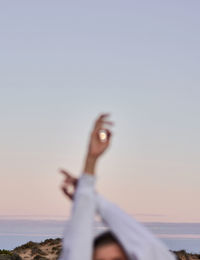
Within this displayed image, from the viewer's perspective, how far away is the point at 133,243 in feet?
14.6

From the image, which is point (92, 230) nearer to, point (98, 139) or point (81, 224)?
point (81, 224)

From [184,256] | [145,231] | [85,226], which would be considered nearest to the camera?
[85,226]

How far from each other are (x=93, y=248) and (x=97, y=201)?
32 centimetres

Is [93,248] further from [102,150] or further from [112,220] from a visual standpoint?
[102,150]

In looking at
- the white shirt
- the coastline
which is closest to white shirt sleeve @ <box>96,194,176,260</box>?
Result: the white shirt

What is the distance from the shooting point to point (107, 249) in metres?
4.32

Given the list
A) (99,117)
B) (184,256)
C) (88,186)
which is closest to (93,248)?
(88,186)

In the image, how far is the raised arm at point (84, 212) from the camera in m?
4.26

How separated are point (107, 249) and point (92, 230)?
16 cm

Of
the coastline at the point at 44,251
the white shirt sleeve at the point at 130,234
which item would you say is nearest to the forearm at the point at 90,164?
the white shirt sleeve at the point at 130,234

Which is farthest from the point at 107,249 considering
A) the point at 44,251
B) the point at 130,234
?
the point at 44,251

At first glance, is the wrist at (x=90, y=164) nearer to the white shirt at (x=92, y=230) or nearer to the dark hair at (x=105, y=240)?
the white shirt at (x=92, y=230)

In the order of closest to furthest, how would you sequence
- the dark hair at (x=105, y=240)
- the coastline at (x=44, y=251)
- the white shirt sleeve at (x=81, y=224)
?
1. the white shirt sleeve at (x=81, y=224)
2. the dark hair at (x=105, y=240)
3. the coastline at (x=44, y=251)

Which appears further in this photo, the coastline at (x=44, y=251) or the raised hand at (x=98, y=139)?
the coastline at (x=44, y=251)
